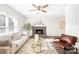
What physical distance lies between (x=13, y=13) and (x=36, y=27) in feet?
1.38

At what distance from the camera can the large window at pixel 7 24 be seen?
187 cm

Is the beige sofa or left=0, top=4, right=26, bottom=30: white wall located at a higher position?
left=0, top=4, right=26, bottom=30: white wall

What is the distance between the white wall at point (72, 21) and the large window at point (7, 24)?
827mm

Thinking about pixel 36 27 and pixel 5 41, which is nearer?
pixel 5 41

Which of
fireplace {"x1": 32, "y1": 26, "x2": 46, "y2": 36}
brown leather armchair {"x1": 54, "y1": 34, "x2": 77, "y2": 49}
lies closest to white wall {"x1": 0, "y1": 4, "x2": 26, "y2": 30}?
fireplace {"x1": 32, "y1": 26, "x2": 46, "y2": 36}

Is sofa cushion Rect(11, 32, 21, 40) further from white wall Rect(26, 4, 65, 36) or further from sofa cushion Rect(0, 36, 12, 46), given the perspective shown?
white wall Rect(26, 4, 65, 36)

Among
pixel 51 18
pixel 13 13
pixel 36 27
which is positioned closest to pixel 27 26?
pixel 36 27

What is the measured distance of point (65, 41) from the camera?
1.90 m

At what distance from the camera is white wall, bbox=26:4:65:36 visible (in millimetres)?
1854

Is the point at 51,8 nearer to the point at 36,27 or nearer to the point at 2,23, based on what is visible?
the point at 36,27

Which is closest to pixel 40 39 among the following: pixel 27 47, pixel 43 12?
pixel 27 47

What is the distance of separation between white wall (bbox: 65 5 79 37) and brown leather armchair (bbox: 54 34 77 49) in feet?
0.24

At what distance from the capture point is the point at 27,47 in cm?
188
